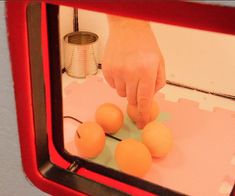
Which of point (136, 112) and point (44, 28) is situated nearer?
point (44, 28)

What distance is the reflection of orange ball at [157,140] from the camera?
2.27ft

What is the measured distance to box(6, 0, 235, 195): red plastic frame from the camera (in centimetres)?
27

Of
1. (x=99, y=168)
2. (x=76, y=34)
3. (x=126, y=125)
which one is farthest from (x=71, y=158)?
(x=76, y=34)

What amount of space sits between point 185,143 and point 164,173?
11cm

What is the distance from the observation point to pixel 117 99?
940 mm

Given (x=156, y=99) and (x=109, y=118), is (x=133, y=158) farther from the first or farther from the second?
(x=156, y=99)

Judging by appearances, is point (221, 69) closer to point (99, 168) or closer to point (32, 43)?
point (99, 168)

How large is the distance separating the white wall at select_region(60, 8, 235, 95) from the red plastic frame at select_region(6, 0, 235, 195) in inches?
23.4

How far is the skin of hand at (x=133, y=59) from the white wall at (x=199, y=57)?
40 cm

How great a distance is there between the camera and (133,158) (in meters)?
0.63

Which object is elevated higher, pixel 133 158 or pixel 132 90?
pixel 132 90

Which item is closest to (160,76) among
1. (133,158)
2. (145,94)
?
(145,94)

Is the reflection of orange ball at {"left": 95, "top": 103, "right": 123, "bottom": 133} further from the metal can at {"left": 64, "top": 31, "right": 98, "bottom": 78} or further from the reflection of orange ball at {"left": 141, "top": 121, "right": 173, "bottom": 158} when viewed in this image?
the metal can at {"left": 64, "top": 31, "right": 98, "bottom": 78}

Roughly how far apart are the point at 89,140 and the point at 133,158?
0.10m
